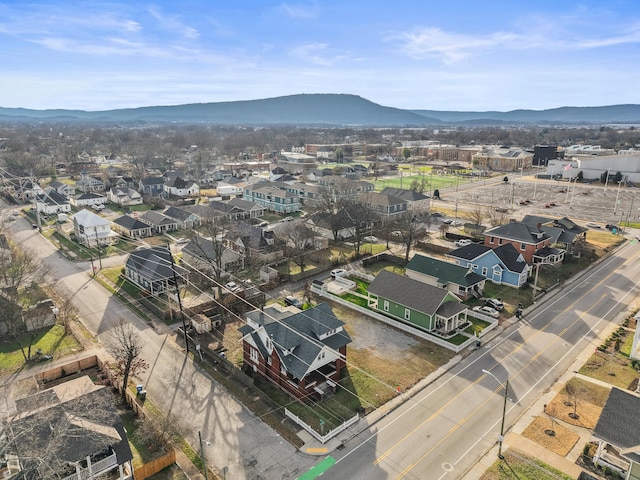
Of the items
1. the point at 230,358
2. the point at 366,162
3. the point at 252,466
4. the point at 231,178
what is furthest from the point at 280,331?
the point at 366,162

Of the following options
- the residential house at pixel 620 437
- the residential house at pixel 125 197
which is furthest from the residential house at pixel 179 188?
the residential house at pixel 620 437

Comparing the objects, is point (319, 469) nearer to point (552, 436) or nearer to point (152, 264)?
point (552, 436)

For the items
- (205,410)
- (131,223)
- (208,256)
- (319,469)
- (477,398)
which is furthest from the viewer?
(131,223)

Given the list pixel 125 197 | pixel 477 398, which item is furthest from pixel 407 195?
pixel 125 197

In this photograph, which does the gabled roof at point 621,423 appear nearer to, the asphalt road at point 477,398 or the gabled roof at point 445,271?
the asphalt road at point 477,398

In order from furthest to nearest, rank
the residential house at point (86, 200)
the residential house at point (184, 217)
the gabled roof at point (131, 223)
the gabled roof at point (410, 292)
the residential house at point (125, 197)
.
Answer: the residential house at point (125, 197)
the residential house at point (86, 200)
the residential house at point (184, 217)
the gabled roof at point (131, 223)
the gabled roof at point (410, 292)
